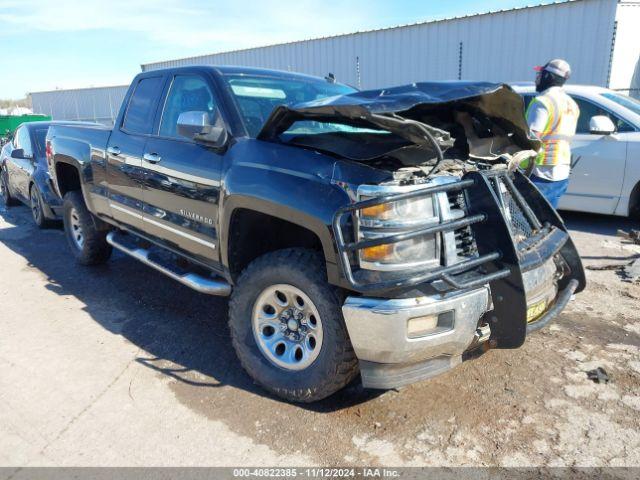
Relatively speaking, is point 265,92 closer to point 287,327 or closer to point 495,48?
point 287,327

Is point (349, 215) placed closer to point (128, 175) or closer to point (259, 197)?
point (259, 197)

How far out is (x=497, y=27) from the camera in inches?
418

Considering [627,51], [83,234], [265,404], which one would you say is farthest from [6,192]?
[627,51]

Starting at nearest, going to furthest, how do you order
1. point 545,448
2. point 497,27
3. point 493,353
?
point 545,448 < point 493,353 < point 497,27

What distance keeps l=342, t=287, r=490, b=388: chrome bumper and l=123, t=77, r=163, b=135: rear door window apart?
2.70 metres

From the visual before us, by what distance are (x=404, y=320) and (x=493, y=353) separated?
1.46 metres

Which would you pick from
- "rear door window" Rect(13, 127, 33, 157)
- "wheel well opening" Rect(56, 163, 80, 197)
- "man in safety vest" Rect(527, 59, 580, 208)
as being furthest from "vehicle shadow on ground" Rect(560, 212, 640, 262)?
"rear door window" Rect(13, 127, 33, 157)

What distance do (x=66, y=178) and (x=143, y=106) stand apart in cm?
201

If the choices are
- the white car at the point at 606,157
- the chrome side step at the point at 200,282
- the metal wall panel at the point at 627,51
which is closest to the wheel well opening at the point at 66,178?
the chrome side step at the point at 200,282

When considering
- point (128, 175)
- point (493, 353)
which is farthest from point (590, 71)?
point (128, 175)

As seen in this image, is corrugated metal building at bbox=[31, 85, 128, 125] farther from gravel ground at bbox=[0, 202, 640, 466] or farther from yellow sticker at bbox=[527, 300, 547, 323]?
yellow sticker at bbox=[527, 300, 547, 323]

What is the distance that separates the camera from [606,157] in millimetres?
6352

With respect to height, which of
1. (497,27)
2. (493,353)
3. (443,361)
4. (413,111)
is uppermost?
(497,27)

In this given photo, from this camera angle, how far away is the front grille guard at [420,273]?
2320 millimetres
